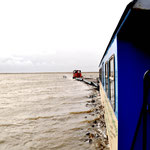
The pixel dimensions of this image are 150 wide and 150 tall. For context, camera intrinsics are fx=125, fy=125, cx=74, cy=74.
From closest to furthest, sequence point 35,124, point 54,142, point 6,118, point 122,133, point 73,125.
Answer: point 122,133
point 54,142
point 73,125
point 35,124
point 6,118

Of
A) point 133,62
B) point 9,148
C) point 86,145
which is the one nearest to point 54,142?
point 86,145

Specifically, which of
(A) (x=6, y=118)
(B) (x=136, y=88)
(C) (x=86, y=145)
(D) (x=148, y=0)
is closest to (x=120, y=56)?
(B) (x=136, y=88)

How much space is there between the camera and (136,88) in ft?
8.41

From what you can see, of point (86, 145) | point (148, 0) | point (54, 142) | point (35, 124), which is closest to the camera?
point (148, 0)

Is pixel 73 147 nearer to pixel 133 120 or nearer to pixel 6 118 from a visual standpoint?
pixel 133 120

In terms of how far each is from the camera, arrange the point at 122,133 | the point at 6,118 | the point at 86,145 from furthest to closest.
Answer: the point at 6,118
the point at 86,145
the point at 122,133

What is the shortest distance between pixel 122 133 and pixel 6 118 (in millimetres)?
8145

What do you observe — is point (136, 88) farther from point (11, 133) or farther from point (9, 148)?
point (11, 133)

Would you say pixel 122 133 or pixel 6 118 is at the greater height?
pixel 122 133

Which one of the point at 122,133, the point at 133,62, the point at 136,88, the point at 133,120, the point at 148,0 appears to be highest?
the point at 148,0

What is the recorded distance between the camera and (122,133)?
255 cm

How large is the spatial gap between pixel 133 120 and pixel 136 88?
2.15 ft

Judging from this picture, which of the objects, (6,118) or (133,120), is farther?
(6,118)

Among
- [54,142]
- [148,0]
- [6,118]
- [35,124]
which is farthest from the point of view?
[6,118]
